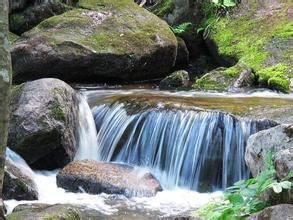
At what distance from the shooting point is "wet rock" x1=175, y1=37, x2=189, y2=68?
41.3ft

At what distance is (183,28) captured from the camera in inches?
513

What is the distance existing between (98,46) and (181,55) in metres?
2.88

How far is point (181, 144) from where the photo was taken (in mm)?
7477

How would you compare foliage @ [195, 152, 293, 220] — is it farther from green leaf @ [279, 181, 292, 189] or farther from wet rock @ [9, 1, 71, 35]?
wet rock @ [9, 1, 71, 35]

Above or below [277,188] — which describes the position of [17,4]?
below

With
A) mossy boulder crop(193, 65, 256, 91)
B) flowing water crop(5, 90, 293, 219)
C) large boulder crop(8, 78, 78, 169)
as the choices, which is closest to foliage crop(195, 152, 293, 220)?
flowing water crop(5, 90, 293, 219)

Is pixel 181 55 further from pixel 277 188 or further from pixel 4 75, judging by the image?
pixel 4 75

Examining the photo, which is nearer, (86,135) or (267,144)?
(267,144)

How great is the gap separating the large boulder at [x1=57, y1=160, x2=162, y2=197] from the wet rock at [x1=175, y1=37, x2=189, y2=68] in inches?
234

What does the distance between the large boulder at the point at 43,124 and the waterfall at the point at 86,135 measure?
0.24 m

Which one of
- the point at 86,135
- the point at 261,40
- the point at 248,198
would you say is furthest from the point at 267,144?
the point at 261,40

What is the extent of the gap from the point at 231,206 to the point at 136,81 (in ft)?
26.4

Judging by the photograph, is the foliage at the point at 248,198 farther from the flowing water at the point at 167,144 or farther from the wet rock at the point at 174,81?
the wet rock at the point at 174,81

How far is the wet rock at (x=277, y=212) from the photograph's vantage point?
2910 millimetres
